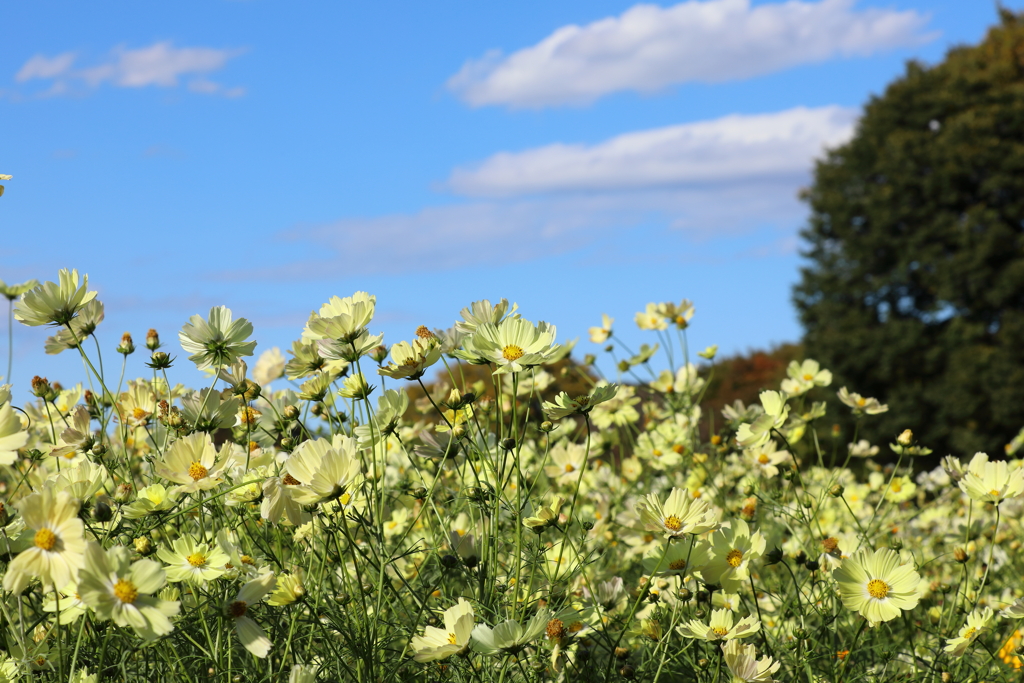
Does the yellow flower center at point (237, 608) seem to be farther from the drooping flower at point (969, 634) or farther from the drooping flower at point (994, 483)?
the drooping flower at point (994, 483)

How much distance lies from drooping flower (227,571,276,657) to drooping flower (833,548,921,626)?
0.98 metres

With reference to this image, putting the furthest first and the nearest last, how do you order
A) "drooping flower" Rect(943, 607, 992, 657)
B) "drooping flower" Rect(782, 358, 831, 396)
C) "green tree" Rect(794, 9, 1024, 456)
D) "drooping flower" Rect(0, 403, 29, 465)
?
"green tree" Rect(794, 9, 1024, 456) → "drooping flower" Rect(782, 358, 831, 396) → "drooping flower" Rect(943, 607, 992, 657) → "drooping flower" Rect(0, 403, 29, 465)

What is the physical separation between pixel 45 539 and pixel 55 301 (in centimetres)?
65

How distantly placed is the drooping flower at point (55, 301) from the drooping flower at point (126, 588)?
70cm

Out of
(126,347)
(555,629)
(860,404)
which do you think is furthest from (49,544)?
(860,404)

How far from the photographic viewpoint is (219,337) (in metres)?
1.84

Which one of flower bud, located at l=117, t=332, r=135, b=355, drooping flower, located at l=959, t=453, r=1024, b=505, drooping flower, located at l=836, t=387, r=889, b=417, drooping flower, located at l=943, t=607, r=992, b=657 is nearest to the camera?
drooping flower, located at l=943, t=607, r=992, b=657

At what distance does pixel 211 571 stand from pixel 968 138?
14.9 metres

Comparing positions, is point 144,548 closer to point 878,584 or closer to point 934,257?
point 878,584

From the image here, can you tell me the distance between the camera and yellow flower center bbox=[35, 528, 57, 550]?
3.95 ft

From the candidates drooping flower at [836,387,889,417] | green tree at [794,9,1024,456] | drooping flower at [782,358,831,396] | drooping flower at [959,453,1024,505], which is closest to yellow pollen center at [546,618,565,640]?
drooping flower at [959,453,1024,505]

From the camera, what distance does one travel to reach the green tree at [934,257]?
→ 1328cm

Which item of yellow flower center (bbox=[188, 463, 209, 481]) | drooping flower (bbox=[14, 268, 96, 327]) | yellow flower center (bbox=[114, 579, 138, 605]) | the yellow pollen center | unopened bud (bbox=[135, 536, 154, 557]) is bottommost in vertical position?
the yellow pollen center

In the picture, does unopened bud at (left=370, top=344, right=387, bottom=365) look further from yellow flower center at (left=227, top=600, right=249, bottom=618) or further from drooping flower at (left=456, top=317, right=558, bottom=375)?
yellow flower center at (left=227, top=600, right=249, bottom=618)
